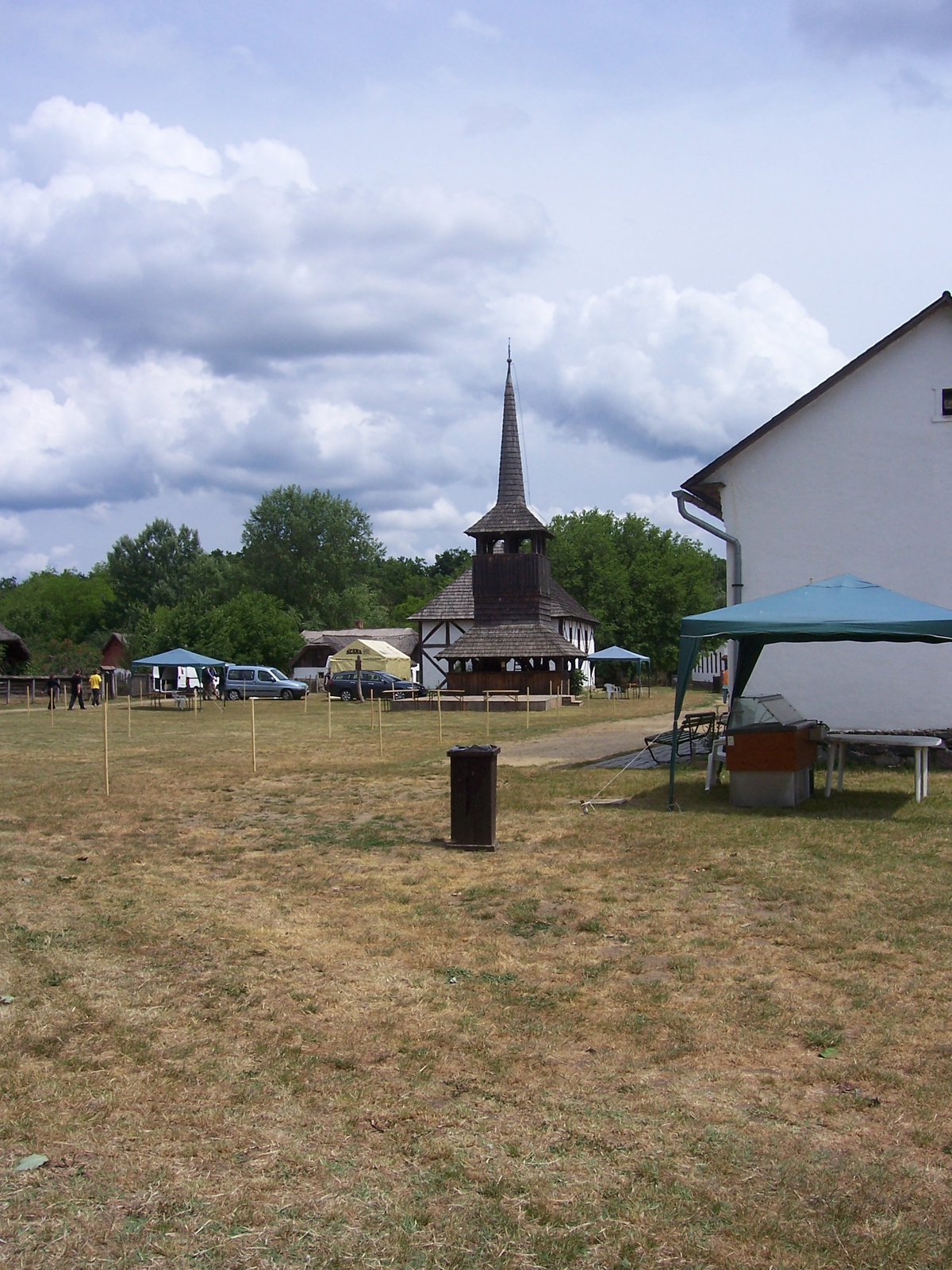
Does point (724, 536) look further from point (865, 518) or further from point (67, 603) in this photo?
point (67, 603)

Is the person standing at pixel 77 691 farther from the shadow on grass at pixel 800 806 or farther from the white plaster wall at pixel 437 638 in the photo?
the shadow on grass at pixel 800 806

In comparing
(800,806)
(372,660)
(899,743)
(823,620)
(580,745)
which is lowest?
(800,806)

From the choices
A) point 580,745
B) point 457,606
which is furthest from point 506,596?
point 580,745

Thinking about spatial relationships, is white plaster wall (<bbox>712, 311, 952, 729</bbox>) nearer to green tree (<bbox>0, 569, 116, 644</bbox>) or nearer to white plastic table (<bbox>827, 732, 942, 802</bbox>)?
white plastic table (<bbox>827, 732, 942, 802</bbox>)

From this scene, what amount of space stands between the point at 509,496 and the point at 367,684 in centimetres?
1081

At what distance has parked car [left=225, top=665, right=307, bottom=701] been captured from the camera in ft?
174

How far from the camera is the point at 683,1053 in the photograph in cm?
496

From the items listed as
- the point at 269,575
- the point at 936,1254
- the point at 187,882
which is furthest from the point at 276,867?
the point at 269,575

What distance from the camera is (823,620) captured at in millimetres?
11836

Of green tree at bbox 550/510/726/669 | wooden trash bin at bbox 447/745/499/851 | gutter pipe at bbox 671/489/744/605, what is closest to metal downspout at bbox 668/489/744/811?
gutter pipe at bbox 671/489/744/605

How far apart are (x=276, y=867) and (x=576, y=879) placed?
251 cm

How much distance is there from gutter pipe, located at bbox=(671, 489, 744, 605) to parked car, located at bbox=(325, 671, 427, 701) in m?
31.9

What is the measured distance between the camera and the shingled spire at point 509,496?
166ft

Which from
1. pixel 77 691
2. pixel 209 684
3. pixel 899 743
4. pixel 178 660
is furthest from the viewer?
pixel 209 684
